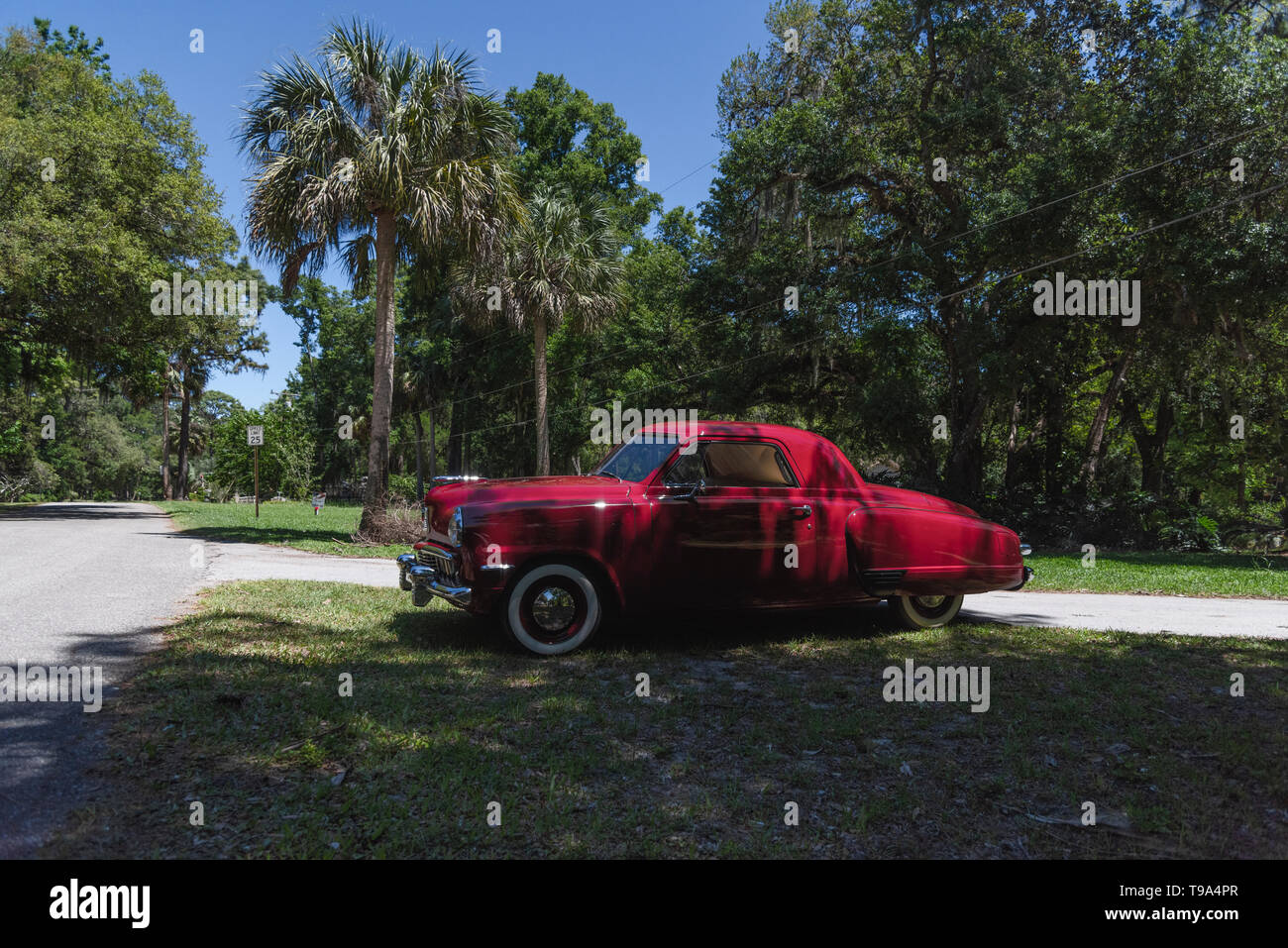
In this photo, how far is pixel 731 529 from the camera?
20.5 ft

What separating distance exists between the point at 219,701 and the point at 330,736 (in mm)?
976

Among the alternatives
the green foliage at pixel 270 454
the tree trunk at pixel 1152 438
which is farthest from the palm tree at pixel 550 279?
the green foliage at pixel 270 454

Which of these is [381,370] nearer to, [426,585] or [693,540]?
[426,585]

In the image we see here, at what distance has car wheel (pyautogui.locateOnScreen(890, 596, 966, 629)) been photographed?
23.8 feet

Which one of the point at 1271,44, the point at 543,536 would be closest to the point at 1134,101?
the point at 1271,44

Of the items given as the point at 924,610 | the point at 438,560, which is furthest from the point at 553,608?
the point at 924,610

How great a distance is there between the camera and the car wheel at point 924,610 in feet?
23.8

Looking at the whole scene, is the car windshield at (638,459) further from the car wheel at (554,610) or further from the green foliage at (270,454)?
the green foliage at (270,454)

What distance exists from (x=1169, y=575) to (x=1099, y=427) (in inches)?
507

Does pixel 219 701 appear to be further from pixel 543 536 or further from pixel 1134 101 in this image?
pixel 1134 101

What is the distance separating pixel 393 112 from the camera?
15750 millimetres

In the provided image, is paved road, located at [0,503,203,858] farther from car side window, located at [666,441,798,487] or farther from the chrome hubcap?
car side window, located at [666,441,798,487]

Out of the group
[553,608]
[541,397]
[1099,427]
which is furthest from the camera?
[1099,427]

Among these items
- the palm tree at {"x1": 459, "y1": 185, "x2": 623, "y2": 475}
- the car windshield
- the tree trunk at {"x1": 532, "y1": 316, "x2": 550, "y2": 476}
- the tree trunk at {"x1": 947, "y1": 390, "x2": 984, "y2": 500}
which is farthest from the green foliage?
the car windshield
